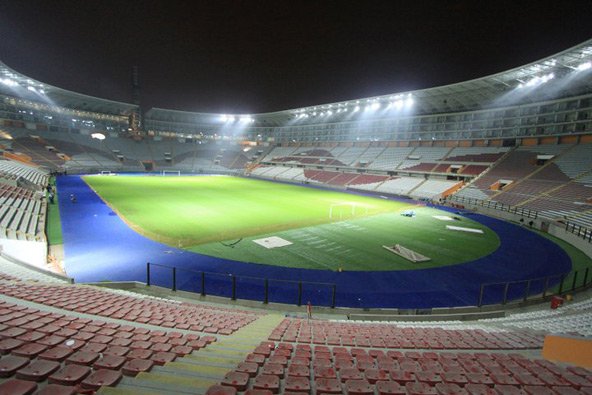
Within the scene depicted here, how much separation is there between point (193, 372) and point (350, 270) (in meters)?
12.8

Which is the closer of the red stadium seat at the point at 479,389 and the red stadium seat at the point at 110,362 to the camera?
the red stadium seat at the point at 110,362

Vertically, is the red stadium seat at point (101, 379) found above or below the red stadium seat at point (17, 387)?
below

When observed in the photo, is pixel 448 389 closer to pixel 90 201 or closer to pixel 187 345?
pixel 187 345

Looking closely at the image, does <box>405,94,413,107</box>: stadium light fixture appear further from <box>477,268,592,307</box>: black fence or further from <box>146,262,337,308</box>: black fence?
<box>146,262,337,308</box>: black fence

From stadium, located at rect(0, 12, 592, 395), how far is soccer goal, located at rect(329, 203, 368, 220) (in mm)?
452

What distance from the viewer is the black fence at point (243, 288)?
12989mm

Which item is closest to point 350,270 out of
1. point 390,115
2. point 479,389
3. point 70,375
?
point 479,389

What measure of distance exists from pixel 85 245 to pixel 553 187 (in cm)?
4897

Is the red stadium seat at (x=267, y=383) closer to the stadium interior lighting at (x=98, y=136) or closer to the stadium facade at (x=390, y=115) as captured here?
the stadium facade at (x=390, y=115)

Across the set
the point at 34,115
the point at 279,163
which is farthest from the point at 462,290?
the point at 34,115

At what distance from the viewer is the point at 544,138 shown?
44.3 metres

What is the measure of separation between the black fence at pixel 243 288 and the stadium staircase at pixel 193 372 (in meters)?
5.80

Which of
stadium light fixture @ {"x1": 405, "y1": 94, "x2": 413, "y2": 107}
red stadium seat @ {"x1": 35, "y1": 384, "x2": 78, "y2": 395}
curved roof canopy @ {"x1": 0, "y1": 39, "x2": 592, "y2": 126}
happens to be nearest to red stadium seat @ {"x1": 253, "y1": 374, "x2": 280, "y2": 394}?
red stadium seat @ {"x1": 35, "y1": 384, "x2": 78, "y2": 395}

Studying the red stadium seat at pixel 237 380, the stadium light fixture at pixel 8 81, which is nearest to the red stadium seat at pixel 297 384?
the red stadium seat at pixel 237 380
